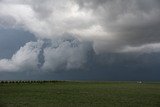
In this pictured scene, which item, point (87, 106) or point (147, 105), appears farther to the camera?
point (147, 105)

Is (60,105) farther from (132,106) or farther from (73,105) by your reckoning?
(132,106)

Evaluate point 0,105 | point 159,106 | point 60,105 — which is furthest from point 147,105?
point 0,105

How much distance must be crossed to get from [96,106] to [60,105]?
15.0 ft

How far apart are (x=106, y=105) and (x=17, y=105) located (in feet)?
37.8

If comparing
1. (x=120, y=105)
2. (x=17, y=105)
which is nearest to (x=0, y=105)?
(x=17, y=105)

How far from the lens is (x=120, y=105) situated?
152 ft

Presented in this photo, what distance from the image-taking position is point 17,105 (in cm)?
4309

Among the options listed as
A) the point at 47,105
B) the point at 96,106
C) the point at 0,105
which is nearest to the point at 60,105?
the point at 47,105

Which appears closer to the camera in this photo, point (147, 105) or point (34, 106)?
point (34, 106)

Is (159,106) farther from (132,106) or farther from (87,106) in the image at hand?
(87,106)

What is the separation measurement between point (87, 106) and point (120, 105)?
16.8ft

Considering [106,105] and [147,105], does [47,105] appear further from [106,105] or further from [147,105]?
[147,105]

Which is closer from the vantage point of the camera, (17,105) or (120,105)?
(17,105)

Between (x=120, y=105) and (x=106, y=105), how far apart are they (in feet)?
6.28
